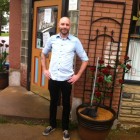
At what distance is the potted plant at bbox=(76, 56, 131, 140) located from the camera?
3568 mm

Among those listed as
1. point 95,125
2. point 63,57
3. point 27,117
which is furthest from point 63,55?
point 27,117

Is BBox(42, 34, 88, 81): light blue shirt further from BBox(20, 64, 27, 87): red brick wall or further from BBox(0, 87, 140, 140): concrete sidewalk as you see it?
BBox(20, 64, 27, 87): red brick wall

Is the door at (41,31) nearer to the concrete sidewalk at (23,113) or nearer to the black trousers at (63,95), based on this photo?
the concrete sidewalk at (23,113)

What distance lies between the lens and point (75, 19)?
4148 mm

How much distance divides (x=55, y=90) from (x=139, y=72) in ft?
5.11

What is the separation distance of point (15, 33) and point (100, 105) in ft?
9.74

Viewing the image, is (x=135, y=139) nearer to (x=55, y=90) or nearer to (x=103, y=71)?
(x=103, y=71)

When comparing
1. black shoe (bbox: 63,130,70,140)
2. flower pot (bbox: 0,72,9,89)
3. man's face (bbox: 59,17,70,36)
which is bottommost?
black shoe (bbox: 63,130,70,140)

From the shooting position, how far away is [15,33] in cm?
589

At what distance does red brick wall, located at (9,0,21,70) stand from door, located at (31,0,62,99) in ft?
2.01

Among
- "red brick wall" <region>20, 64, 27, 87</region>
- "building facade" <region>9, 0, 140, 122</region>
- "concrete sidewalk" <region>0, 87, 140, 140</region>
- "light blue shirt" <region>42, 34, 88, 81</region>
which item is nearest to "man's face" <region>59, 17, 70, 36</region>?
"light blue shirt" <region>42, 34, 88, 81</region>

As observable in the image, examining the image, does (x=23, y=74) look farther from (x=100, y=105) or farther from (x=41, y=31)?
(x=100, y=105)

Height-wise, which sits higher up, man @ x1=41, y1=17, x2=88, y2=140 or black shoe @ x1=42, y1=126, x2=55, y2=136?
man @ x1=41, y1=17, x2=88, y2=140

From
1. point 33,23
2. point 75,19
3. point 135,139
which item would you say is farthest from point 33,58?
point 135,139
